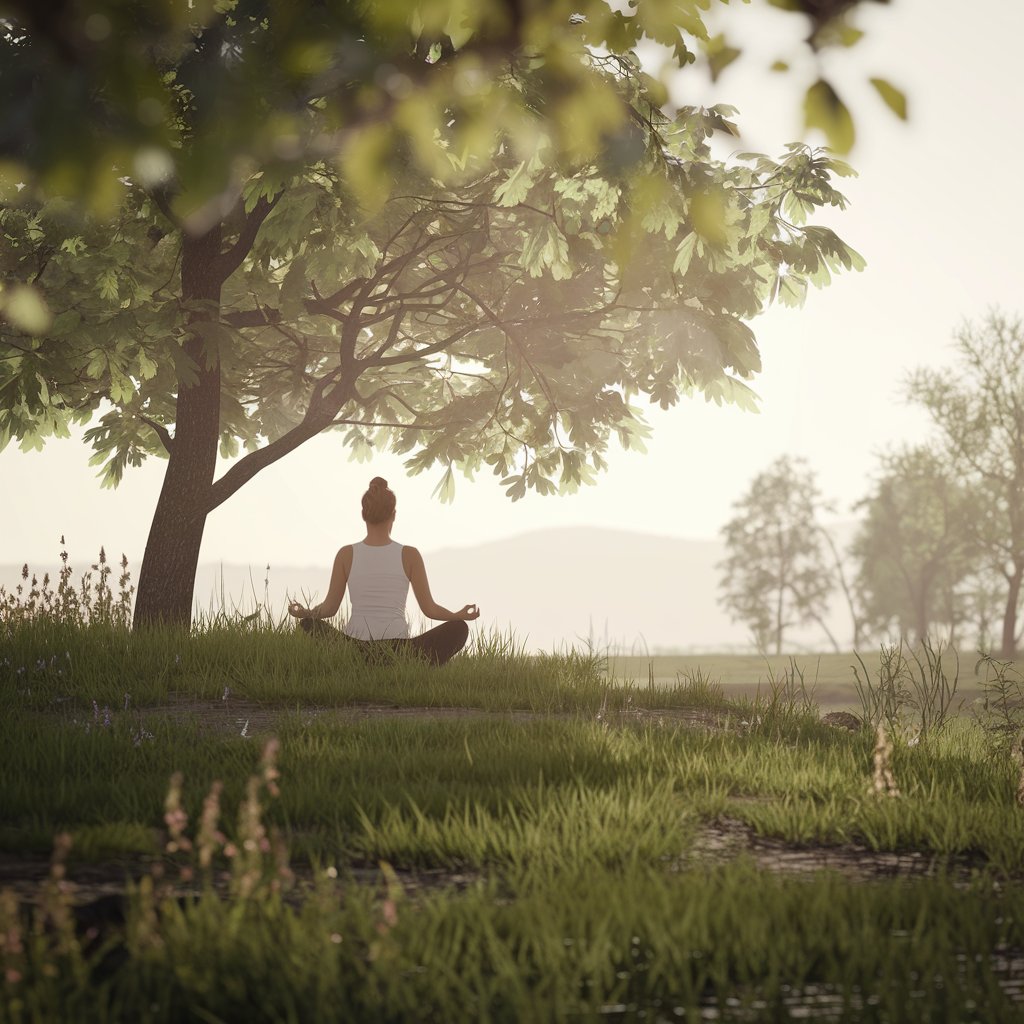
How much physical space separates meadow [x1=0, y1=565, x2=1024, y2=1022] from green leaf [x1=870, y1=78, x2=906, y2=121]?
2.30 meters

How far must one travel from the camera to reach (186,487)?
517 inches

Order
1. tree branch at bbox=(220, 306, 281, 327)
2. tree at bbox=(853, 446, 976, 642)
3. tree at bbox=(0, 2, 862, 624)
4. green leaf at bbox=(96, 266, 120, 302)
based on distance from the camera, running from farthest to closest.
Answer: tree at bbox=(853, 446, 976, 642)
tree branch at bbox=(220, 306, 281, 327)
green leaf at bbox=(96, 266, 120, 302)
tree at bbox=(0, 2, 862, 624)

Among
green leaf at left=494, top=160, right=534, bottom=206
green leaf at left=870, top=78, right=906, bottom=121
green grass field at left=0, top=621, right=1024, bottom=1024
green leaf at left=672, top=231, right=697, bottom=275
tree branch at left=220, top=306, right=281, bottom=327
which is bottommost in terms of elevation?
green grass field at left=0, top=621, right=1024, bottom=1024

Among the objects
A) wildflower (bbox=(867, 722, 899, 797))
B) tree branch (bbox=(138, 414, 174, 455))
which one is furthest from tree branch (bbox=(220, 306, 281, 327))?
wildflower (bbox=(867, 722, 899, 797))

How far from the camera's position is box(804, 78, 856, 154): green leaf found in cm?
289

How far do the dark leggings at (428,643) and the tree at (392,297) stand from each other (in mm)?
3255

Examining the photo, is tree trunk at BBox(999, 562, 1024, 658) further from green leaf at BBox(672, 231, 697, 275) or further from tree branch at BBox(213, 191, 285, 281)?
green leaf at BBox(672, 231, 697, 275)

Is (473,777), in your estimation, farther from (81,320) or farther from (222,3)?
(222,3)

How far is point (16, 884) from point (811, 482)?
5838 centimetres

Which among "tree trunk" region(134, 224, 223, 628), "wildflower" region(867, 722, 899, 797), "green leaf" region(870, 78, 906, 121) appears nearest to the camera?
"green leaf" region(870, 78, 906, 121)

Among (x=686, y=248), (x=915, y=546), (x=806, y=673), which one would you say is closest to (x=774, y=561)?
(x=915, y=546)

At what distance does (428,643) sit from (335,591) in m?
0.99

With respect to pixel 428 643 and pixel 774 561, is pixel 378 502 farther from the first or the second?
pixel 774 561

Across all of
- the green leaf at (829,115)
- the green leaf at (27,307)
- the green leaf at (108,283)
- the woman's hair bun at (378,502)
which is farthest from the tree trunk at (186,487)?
the green leaf at (829,115)
